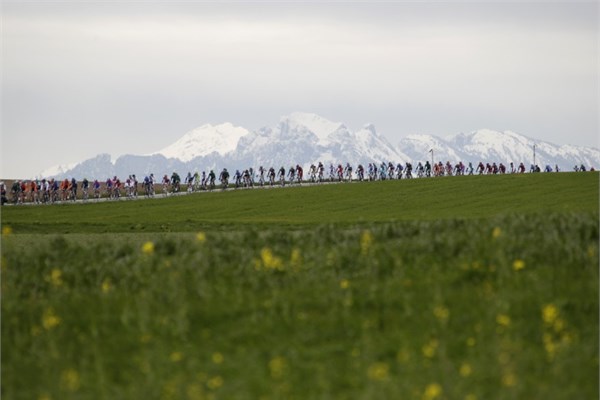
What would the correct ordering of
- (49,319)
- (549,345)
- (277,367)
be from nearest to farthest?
(277,367), (549,345), (49,319)

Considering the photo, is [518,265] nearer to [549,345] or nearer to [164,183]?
[549,345]

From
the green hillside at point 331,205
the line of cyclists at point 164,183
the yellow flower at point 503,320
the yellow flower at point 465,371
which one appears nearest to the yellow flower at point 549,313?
the yellow flower at point 503,320

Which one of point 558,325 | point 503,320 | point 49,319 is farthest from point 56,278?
point 558,325

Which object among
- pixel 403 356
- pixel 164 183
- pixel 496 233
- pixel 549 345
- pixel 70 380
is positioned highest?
pixel 164 183

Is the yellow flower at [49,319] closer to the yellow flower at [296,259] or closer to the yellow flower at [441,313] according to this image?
the yellow flower at [296,259]

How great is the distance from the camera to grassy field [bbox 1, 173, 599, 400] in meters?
15.6

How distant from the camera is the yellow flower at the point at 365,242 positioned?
908 inches

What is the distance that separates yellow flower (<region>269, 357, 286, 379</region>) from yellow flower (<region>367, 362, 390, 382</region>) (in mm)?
1311

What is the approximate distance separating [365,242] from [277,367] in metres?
7.86

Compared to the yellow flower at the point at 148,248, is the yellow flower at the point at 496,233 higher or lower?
higher


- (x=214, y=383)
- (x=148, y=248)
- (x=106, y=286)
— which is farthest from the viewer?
(x=148, y=248)

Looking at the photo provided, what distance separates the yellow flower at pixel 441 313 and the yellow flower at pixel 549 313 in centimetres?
156

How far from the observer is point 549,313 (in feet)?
55.3

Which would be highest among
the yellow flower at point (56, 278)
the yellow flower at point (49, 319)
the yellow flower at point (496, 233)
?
the yellow flower at point (496, 233)
